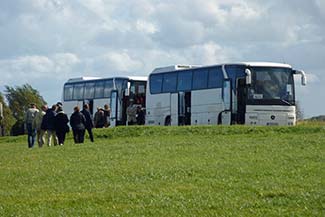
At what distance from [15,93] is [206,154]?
8427 cm

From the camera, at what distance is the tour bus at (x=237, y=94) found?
43219mm

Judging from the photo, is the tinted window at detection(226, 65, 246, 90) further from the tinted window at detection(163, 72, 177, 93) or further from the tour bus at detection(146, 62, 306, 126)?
the tinted window at detection(163, 72, 177, 93)

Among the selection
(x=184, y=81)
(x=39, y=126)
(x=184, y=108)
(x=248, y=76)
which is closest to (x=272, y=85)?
(x=248, y=76)

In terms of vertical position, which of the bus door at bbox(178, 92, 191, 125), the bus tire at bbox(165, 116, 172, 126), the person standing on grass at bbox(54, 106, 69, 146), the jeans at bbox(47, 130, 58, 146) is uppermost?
the bus door at bbox(178, 92, 191, 125)

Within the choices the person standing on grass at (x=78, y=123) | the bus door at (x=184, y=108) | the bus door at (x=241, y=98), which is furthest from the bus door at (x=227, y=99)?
the person standing on grass at (x=78, y=123)

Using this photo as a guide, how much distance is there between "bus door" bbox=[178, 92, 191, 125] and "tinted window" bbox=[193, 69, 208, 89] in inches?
37.6

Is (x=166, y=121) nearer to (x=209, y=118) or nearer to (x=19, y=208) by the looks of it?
(x=209, y=118)

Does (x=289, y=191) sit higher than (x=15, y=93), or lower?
lower

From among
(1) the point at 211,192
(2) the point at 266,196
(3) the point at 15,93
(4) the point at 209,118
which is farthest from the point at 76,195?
(3) the point at 15,93

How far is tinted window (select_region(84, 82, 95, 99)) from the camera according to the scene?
60312 mm

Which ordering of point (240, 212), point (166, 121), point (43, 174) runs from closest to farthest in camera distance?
point (240, 212) → point (43, 174) → point (166, 121)

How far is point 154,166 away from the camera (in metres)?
20.2

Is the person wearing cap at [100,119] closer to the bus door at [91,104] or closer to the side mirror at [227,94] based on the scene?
the side mirror at [227,94]

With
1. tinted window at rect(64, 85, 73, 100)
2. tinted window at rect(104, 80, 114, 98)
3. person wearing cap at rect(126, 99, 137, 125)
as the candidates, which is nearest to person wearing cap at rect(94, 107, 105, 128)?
person wearing cap at rect(126, 99, 137, 125)
